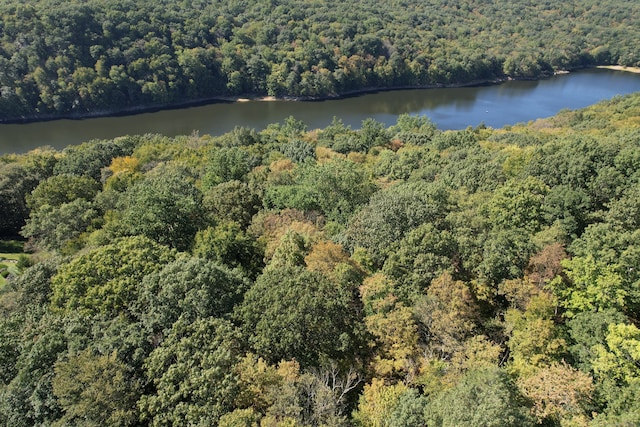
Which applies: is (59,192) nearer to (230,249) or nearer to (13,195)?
(13,195)

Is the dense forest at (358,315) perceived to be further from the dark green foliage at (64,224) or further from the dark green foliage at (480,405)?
the dark green foliage at (64,224)

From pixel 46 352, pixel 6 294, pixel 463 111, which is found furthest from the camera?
pixel 463 111

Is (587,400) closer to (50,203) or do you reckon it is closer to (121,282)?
(121,282)

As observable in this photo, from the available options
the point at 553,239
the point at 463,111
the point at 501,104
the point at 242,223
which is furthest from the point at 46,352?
the point at 501,104

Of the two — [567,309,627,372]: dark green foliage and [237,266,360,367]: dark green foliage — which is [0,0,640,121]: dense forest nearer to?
[237,266,360,367]: dark green foliage

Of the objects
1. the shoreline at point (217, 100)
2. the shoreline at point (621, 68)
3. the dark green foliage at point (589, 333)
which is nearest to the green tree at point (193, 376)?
the dark green foliage at point (589, 333)

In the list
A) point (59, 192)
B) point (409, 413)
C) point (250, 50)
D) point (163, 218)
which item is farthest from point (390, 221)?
point (250, 50)
